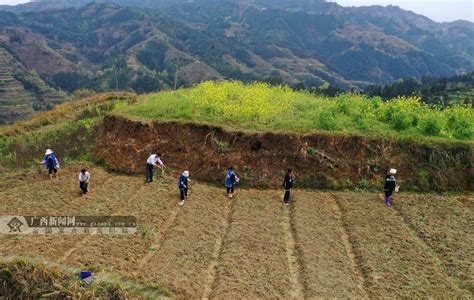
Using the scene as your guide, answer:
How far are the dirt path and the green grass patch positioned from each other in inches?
202

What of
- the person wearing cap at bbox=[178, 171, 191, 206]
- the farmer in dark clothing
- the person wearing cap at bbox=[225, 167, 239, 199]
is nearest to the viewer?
the person wearing cap at bbox=[178, 171, 191, 206]

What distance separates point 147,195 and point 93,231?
347 cm

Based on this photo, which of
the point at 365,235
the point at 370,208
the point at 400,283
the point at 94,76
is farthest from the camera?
the point at 94,76

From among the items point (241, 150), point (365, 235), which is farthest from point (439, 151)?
point (241, 150)

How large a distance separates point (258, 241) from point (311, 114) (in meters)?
10.1

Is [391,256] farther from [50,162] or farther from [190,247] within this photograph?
[50,162]

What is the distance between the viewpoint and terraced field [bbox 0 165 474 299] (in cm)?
1198

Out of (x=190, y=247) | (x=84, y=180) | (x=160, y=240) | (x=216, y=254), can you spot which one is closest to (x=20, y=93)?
(x=84, y=180)

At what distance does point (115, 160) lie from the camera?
68.7 ft

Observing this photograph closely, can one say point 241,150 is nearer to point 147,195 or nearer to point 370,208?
point 147,195

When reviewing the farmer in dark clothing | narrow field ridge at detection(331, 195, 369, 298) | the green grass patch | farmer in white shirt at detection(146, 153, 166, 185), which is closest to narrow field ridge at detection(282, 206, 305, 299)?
the farmer in dark clothing

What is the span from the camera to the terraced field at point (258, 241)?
11984 mm

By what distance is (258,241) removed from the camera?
47.1ft

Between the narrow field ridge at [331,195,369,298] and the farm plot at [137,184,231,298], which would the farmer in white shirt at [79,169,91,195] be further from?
the narrow field ridge at [331,195,369,298]
